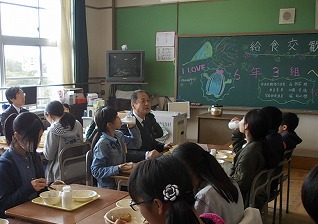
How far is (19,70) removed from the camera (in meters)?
5.59

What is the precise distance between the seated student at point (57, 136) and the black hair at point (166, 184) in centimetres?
242

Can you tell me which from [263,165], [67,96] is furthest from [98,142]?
[67,96]

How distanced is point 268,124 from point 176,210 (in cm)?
173

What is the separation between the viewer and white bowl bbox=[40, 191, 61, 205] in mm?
2060

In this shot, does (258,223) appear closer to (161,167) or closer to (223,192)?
(223,192)

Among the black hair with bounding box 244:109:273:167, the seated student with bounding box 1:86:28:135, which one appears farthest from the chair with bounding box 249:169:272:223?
the seated student with bounding box 1:86:28:135

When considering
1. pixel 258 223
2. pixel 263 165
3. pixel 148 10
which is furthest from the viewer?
pixel 148 10

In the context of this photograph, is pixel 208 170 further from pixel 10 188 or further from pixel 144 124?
pixel 144 124

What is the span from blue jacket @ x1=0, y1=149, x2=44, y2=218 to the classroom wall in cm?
422

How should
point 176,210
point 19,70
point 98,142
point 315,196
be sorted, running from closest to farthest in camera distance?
point 315,196 < point 176,210 < point 98,142 < point 19,70

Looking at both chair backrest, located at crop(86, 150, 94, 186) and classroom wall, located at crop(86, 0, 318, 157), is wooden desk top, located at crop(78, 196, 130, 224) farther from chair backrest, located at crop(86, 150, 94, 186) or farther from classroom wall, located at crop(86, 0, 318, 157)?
classroom wall, located at crop(86, 0, 318, 157)

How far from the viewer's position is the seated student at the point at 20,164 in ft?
6.98

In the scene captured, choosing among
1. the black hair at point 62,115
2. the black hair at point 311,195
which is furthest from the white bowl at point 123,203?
the black hair at point 62,115

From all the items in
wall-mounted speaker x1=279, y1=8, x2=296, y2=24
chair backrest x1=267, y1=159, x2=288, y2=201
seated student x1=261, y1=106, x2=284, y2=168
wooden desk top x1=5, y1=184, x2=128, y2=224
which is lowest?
chair backrest x1=267, y1=159, x2=288, y2=201
